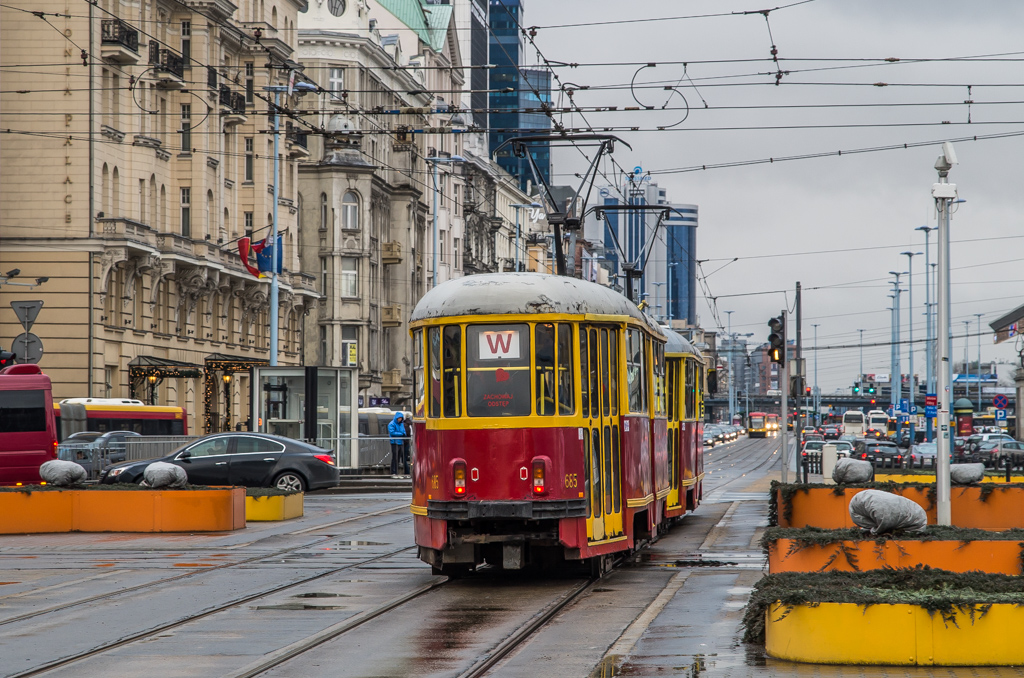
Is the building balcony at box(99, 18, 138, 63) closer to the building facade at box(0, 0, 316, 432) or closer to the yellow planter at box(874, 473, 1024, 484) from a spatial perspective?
the building facade at box(0, 0, 316, 432)

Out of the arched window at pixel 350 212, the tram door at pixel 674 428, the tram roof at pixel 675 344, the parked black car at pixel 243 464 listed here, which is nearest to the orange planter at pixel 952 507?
the tram door at pixel 674 428

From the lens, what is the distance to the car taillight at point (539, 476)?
577 inches

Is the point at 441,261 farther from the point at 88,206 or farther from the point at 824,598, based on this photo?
the point at 824,598

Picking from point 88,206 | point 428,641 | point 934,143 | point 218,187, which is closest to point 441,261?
point 218,187

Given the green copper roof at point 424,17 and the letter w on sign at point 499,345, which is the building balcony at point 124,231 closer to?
the letter w on sign at point 499,345

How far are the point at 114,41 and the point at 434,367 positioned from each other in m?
34.2

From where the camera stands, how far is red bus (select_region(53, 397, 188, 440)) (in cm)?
4075

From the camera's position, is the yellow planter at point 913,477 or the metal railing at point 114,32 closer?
the yellow planter at point 913,477

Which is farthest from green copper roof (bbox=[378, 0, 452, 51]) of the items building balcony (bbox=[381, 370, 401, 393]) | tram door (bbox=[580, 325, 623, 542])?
tram door (bbox=[580, 325, 623, 542])

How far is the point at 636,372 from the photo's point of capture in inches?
659

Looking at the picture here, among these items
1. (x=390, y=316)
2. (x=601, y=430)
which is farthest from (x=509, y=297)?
(x=390, y=316)

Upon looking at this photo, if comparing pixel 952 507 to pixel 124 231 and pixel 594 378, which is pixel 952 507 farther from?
pixel 124 231

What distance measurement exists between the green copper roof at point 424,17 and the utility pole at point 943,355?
73.3 m

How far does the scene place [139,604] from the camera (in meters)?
13.9
